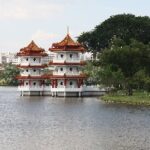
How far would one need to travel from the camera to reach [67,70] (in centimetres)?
10162

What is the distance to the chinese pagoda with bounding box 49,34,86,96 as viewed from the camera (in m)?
101

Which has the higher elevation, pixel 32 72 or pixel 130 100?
pixel 32 72

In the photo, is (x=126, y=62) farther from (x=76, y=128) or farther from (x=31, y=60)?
(x=76, y=128)

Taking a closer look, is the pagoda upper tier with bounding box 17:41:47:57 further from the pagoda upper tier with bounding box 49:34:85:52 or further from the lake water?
the lake water

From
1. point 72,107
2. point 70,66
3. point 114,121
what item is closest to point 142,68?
point 70,66

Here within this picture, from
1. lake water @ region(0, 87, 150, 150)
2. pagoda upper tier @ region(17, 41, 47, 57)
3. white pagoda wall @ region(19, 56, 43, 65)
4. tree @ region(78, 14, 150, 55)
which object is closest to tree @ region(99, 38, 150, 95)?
lake water @ region(0, 87, 150, 150)

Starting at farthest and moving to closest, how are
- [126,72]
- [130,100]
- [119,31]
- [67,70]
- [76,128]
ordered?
[119,31], [67,70], [126,72], [130,100], [76,128]

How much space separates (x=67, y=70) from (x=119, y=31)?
93.6 ft

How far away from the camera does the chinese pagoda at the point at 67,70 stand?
100688 mm

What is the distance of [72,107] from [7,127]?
80.4 feet

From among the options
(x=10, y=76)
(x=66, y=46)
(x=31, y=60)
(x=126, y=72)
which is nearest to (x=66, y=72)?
(x=66, y=46)

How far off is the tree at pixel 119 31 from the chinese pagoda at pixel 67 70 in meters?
24.2

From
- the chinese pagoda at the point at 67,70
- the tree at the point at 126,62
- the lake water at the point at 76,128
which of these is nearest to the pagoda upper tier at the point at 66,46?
the chinese pagoda at the point at 67,70

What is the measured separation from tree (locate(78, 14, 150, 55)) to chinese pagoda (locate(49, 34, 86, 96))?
24.2m
